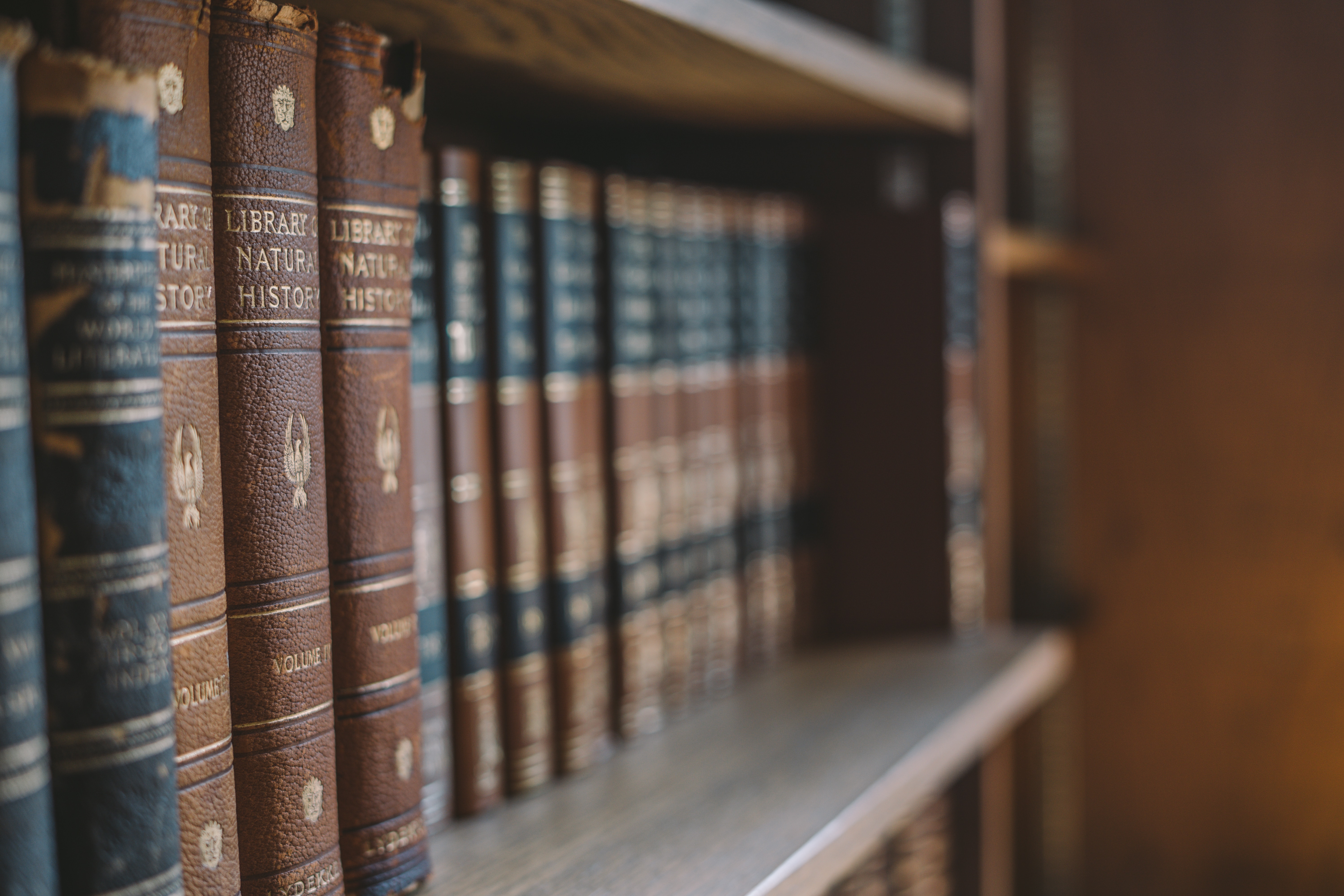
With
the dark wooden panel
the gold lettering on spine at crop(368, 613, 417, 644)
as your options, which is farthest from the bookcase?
the gold lettering on spine at crop(368, 613, 417, 644)

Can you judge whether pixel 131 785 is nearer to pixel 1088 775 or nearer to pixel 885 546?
pixel 885 546

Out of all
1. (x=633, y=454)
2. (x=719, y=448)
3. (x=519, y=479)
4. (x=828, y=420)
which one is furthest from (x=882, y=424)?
(x=519, y=479)

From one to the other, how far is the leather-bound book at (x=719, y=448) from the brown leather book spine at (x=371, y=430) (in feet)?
1.01

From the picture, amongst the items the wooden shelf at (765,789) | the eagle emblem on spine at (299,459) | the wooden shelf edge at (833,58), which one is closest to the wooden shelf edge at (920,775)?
the wooden shelf at (765,789)

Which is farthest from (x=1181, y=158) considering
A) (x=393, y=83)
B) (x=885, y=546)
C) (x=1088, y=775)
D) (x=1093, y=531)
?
(x=393, y=83)

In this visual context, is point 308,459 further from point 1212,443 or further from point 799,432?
point 1212,443

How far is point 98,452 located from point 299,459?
97mm

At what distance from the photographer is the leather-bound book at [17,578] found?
0.30 m

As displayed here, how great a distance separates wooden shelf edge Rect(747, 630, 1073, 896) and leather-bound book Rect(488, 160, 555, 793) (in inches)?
6.2

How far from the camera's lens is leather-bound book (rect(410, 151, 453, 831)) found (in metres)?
0.53

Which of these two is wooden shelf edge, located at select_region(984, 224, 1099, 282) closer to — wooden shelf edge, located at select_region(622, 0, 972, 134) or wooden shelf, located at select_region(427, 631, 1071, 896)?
wooden shelf edge, located at select_region(622, 0, 972, 134)

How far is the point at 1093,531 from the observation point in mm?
1219

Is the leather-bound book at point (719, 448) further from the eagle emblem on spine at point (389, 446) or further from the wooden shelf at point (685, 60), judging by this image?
the eagle emblem on spine at point (389, 446)

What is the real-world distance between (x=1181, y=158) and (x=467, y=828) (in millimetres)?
965
